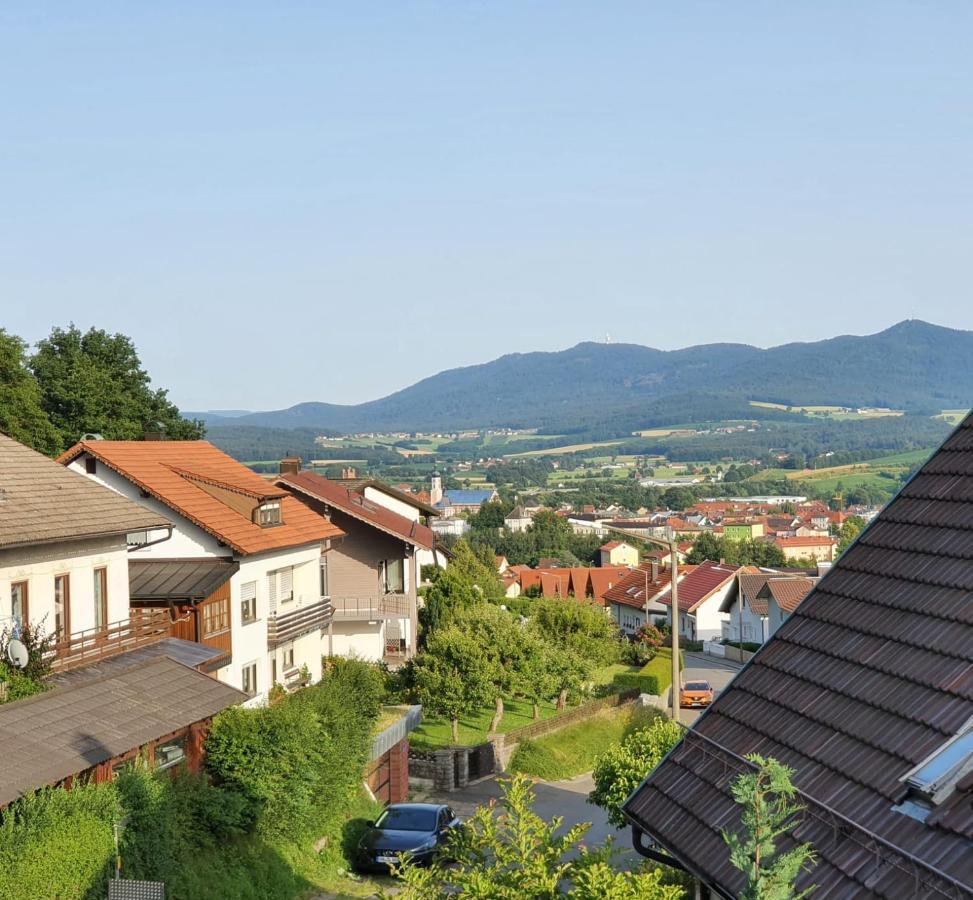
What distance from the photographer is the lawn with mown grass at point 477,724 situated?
129 feet

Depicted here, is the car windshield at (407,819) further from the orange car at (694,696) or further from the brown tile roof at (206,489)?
the orange car at (694,696)

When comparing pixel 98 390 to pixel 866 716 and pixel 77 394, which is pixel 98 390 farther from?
pixel 866 716

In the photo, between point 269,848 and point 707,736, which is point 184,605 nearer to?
point 269,848

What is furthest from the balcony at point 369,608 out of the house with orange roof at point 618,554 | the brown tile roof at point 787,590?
the house with orange roof at point 618,554

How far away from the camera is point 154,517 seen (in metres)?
26.4

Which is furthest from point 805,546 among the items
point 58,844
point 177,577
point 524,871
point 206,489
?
point 524,871

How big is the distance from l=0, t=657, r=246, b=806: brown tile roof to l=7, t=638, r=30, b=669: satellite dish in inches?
29.2

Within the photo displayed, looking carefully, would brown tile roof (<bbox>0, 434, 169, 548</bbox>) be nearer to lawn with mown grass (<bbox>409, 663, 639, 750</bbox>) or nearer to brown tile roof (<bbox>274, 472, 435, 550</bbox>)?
lawn with mown grass (<bbox>409, 663, 639, 750</bbox>)

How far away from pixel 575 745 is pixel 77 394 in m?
26.2

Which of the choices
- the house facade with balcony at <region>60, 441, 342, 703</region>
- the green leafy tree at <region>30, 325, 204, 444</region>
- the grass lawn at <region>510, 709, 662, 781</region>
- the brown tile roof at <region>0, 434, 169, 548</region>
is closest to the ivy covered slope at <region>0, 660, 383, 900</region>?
the house facade with balcony at <region>60, 441, 342, 703</region>

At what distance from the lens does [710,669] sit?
6794cm

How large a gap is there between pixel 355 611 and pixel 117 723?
89.1 ft

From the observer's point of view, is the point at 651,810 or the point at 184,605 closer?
the point at 651,810

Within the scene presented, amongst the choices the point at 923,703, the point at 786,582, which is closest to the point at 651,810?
the point at 923,703
